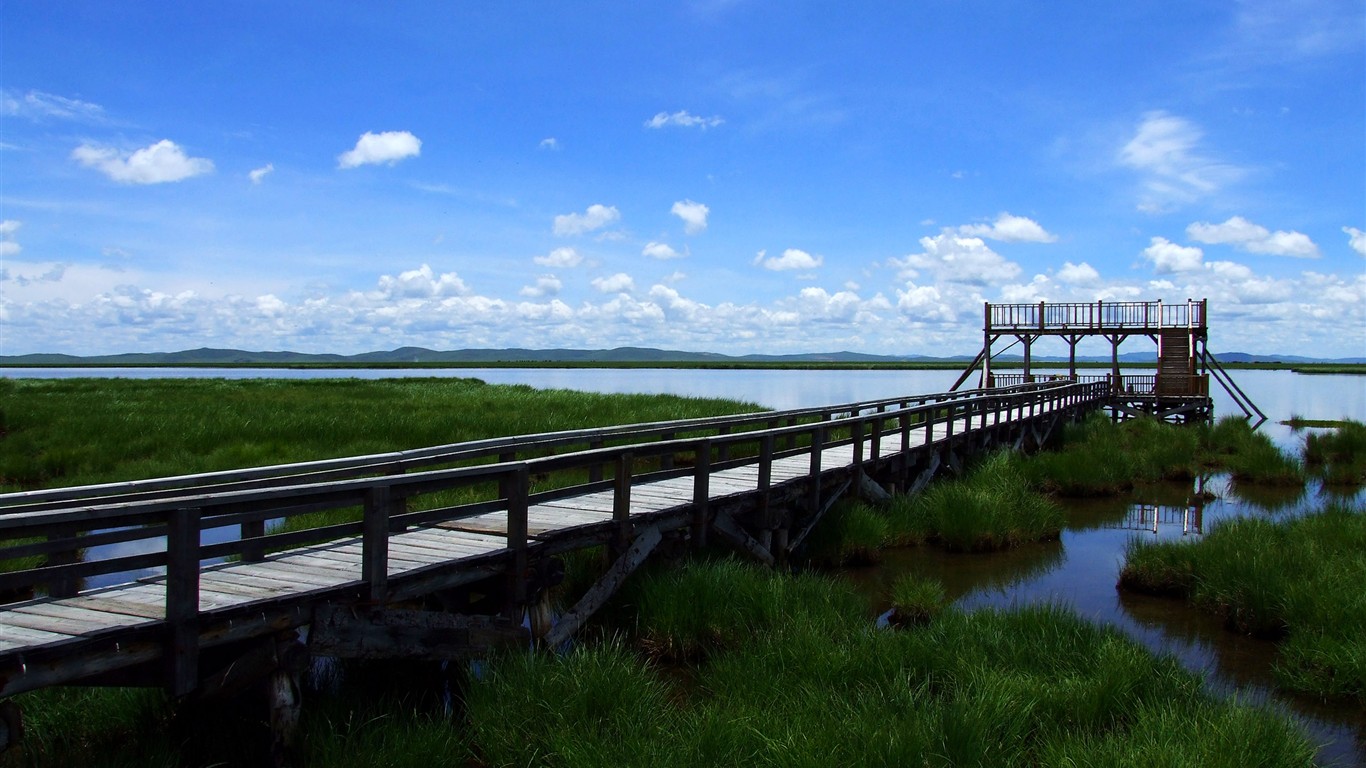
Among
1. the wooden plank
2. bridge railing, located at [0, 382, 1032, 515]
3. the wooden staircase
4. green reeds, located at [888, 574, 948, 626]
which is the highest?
the wooden staircase

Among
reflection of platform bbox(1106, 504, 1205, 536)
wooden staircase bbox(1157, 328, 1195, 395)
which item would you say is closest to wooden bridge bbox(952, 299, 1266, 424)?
wooden staircase bbox(1157, 328, 1195, 395)

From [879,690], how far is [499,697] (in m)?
2.45

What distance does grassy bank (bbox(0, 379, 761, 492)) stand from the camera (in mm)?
16922

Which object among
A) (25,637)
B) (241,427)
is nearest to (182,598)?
(25,637)

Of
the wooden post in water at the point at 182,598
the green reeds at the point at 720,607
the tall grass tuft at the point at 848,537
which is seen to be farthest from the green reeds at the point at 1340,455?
the wooden post in water at the point at 182,598

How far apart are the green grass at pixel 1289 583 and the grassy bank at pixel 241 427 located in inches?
541

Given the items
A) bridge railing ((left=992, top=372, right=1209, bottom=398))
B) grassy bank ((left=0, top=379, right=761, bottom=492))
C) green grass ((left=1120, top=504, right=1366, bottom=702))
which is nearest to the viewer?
green grass ((left=1120, top=504, right=1366, bottom=702))

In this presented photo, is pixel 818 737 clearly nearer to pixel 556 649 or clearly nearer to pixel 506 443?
pixel 556 649

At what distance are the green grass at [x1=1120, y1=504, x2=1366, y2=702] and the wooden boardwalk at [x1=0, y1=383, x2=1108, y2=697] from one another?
164 inches

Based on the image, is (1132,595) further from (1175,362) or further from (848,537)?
(1175,362)

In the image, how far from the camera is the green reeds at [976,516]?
504 inches

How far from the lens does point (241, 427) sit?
20594 millimetres

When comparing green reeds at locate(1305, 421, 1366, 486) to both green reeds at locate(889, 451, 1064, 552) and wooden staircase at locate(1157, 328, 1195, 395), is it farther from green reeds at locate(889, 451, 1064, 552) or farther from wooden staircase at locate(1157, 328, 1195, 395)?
green reeds at locate(889, 451, 1064, 552)

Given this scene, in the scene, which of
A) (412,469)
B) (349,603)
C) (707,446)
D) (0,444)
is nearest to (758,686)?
(349,603)
